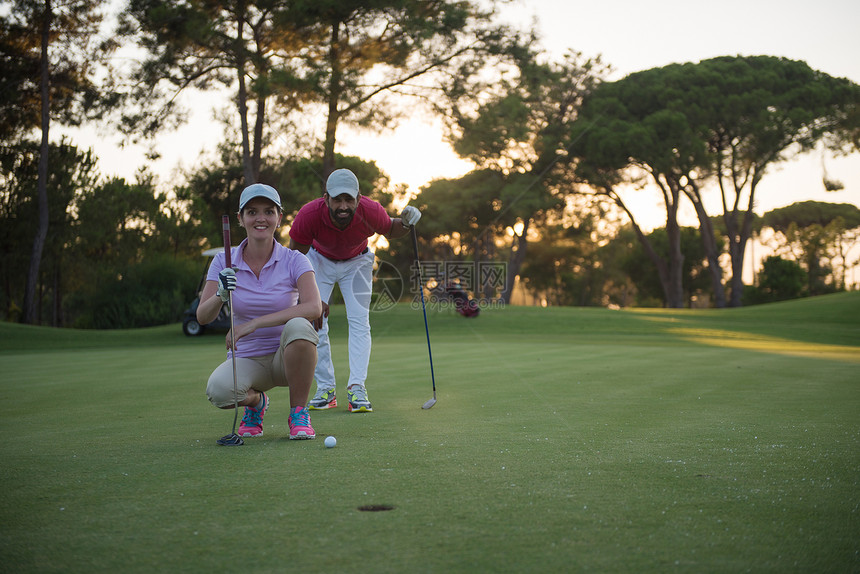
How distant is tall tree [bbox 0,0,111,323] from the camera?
25.5 m

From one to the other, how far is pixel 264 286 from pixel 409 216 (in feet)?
5.73

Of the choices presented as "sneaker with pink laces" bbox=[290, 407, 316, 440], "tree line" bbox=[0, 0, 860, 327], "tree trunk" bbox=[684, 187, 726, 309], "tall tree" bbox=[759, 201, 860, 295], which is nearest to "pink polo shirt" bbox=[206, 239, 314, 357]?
"sneaker with pink laces" bbox=[290, 407, 316, 440]

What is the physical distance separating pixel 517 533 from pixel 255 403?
2486 mm

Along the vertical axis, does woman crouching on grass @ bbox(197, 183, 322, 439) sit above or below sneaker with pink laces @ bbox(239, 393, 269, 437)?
above

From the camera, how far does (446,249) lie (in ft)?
165

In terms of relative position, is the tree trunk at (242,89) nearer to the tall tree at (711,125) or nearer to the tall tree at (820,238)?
the tall tree at (711,125)

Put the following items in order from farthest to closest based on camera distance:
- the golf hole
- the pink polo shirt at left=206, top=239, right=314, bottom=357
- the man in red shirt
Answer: the man in red shirt → the pink polo shirt at left=206, top=239, right=314, bottom=357 → the golf hole

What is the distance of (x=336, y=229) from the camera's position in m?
5.80

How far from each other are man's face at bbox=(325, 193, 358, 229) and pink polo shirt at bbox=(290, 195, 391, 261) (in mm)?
108

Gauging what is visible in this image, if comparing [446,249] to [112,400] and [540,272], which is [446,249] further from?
[112,400]

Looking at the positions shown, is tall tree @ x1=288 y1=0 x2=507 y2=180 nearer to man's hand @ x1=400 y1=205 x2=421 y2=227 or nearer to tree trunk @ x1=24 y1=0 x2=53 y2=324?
tree trunk @ x1=24 y1=0 x2=53 y2=324

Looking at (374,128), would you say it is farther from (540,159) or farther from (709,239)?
(709,239)

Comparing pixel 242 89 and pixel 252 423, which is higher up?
pixel 242 89

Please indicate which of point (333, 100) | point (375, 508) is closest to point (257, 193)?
point (375, 508)
